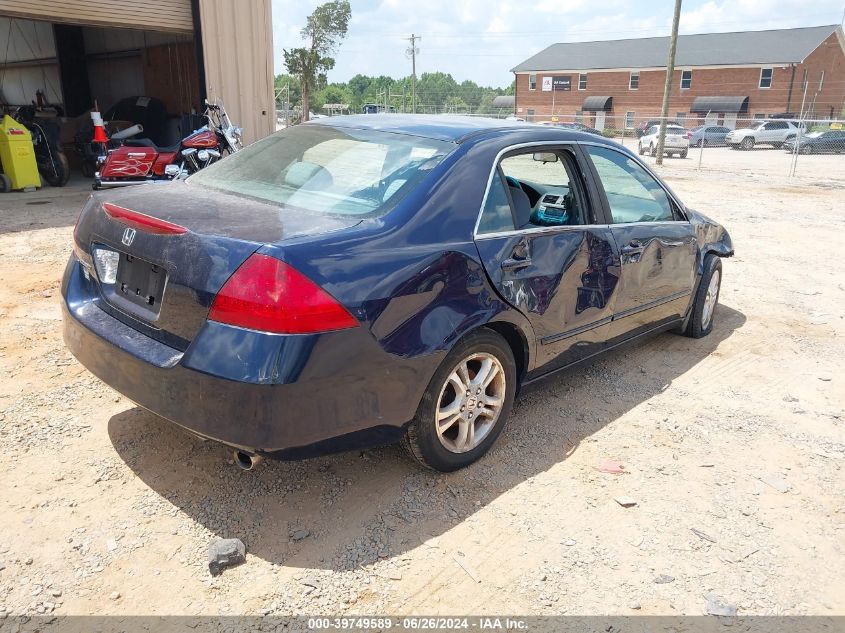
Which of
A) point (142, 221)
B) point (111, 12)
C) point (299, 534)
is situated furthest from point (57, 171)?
point (299, 534)

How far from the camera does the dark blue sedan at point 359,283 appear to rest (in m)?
2.49

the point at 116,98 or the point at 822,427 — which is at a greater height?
the point at 116,98

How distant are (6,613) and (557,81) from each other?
6416 centimetres

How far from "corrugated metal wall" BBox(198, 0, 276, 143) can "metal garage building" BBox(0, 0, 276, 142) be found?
18mm

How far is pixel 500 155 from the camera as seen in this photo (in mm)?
3381

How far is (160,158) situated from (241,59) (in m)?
3.32

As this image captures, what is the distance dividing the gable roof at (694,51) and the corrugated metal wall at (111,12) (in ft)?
166

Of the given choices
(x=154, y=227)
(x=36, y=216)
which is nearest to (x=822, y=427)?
(x=154, y=227)

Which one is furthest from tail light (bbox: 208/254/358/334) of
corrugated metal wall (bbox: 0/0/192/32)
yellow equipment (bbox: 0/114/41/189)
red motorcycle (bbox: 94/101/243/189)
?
yellow equipment (bbox: 0/114/41/189)

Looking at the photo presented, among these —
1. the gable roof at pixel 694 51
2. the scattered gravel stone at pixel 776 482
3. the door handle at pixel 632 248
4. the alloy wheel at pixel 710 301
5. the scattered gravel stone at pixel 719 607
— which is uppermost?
the gable roof at pixel 694 51

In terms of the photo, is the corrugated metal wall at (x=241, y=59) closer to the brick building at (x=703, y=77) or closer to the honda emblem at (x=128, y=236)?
the honda emblem at (x=128, y=236)

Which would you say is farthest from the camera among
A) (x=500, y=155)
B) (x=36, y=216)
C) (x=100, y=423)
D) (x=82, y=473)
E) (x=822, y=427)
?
(x=36, y=216)

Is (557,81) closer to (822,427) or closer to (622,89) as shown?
(622,89)

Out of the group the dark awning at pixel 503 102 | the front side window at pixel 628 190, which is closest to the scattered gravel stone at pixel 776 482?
the front side window at pixel 628 190
